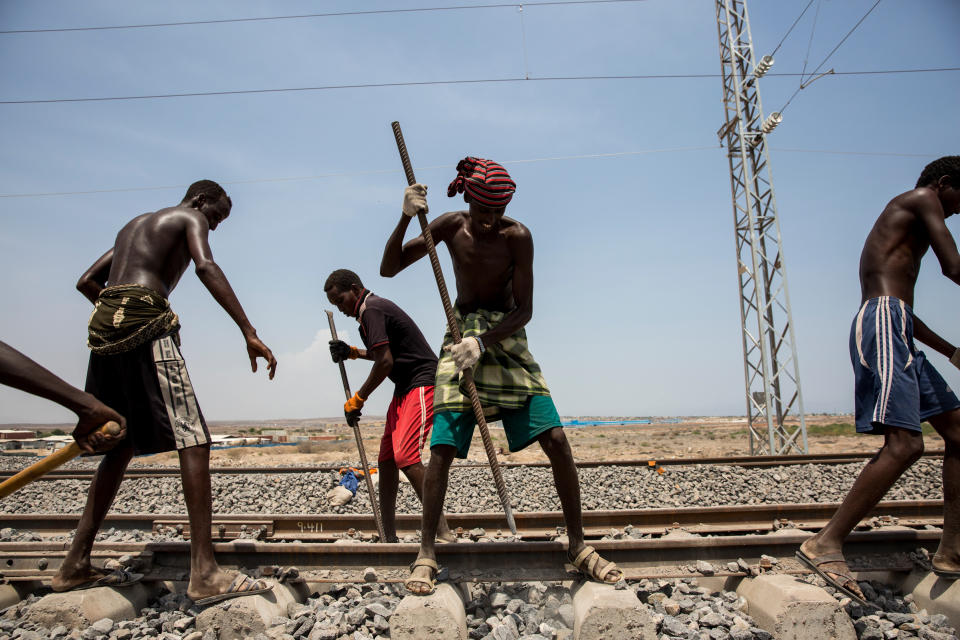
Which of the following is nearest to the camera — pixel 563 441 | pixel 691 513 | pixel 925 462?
pixel 563 441

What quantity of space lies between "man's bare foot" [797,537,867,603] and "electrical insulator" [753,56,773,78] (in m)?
16.5

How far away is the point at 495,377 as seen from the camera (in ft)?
10.2

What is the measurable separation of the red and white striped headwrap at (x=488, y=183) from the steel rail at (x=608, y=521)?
3.12 metres

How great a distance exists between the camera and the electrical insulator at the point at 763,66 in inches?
625

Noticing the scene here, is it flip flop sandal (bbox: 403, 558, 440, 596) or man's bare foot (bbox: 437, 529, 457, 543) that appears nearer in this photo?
flip flop sandal (bbox: 403, 558, 440, 596)

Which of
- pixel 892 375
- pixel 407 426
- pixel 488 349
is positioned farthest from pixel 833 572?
pixel 407 426

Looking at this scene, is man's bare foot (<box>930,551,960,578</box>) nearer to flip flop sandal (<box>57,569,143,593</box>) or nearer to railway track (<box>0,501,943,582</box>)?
railway track (<box>0,501,943,582</box>)

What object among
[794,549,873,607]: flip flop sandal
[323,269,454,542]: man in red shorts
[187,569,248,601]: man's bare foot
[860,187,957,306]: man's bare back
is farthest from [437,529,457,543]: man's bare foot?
[860,187,957,306]: man's bare back

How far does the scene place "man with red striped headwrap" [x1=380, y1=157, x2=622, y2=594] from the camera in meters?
2.96

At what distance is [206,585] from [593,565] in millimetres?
1864

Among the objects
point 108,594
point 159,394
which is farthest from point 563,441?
point 108,594

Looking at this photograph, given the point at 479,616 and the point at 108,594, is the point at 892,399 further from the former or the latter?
the point at 108,594

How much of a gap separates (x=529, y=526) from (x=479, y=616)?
256 cm

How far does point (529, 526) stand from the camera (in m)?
5.26
